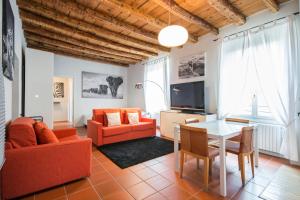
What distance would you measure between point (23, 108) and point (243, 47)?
18.6 feet

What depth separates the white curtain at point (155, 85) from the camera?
16.6 feet

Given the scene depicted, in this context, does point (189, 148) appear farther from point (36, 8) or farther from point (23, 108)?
point (23, 108)

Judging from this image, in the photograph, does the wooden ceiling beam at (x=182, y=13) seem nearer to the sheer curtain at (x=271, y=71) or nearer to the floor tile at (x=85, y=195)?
the sheer curtain at (x=271, y=71)

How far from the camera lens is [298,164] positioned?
8.16ft

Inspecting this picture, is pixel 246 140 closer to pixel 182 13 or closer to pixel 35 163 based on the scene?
pixel 182 13

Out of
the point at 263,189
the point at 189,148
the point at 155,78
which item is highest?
the point at 155,78

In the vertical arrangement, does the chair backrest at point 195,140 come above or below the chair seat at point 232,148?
above

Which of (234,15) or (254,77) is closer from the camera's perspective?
(234,15)

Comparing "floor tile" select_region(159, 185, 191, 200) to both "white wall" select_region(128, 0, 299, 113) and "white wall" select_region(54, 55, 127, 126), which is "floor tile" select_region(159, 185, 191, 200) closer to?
"white wall" select_region(128, 0, 299, 113)

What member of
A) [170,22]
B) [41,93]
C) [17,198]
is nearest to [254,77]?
[170,22]

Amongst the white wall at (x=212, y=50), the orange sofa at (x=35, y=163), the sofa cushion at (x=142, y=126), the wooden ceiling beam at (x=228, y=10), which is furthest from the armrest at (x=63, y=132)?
the wooden ceiling beam at (x=228, y=10)

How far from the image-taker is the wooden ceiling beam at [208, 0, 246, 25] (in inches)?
96.0

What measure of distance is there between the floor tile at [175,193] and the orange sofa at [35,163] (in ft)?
3.63

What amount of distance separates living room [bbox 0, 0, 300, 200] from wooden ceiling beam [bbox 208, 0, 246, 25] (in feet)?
0.07
